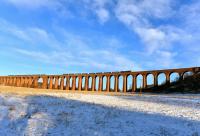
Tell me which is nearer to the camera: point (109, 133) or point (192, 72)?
point (109, 133)

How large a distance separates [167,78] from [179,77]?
6.99 ft

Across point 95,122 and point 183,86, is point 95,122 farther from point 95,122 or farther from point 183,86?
point 183,86

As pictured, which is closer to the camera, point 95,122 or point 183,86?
point 95,122

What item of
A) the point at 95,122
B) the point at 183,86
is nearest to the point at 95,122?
the point at 95,122

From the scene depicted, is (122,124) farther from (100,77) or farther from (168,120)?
(100,77)

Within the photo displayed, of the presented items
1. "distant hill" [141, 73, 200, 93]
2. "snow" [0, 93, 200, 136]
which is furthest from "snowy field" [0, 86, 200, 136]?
"distant hill" [141, 73, 200, 93]

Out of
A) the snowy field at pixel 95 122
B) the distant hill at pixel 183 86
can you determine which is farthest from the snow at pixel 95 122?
the distant hill at pixel 183 86

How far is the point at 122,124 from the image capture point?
11.6m

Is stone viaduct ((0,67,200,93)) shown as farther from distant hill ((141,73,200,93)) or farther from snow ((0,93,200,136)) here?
snow ((0,93,200,136))

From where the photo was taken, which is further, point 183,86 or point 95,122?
point 183,86

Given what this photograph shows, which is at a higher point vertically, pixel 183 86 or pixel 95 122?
pixel 183 86

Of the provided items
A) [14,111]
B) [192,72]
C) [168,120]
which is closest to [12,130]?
[14,111]

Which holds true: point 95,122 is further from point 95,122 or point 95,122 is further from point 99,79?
point 99,79

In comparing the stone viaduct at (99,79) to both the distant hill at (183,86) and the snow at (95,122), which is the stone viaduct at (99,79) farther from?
the snow at (95,122)
